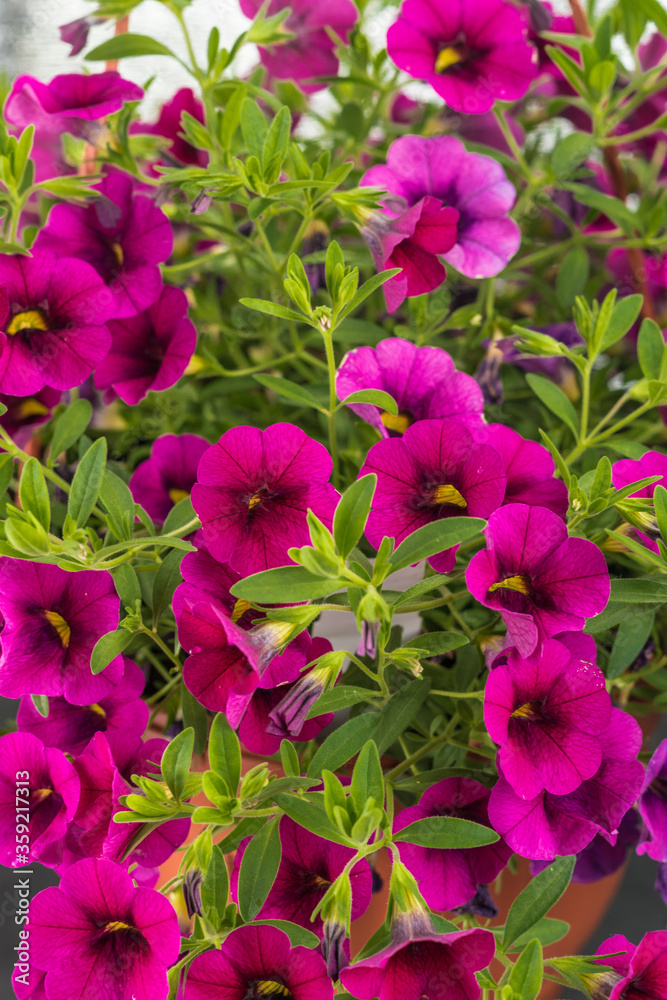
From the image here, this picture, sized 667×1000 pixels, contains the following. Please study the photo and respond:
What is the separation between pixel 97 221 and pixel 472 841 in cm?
51

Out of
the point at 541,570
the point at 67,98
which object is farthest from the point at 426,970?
the point at 67,98

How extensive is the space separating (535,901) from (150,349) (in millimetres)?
454

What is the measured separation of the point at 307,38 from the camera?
32.0 inches

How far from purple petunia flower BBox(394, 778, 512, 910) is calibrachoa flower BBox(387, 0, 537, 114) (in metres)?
0.49

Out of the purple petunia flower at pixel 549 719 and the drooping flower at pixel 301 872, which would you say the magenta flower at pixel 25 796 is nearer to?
the drooping flower at pixel 301 872

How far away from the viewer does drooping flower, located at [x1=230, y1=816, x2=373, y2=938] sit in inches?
18.5

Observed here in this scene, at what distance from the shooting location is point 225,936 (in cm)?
44

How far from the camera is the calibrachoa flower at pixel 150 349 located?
2.00ft

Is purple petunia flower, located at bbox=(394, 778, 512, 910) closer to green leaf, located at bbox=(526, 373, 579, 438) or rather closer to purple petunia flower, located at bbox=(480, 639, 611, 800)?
purple petunia flower, located at bbox=(480, 639, 611, 800)

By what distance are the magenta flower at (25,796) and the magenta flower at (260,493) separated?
162 mm

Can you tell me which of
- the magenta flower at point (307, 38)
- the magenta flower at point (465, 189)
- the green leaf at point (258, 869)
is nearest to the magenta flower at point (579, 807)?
the green leaf at point (258, 869)

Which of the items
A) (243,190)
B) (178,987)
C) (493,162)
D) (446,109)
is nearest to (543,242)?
(446,109)

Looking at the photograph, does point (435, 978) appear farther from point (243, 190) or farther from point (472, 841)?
point (243, 190)

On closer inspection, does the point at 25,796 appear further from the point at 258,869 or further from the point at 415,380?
the point at 415,380
